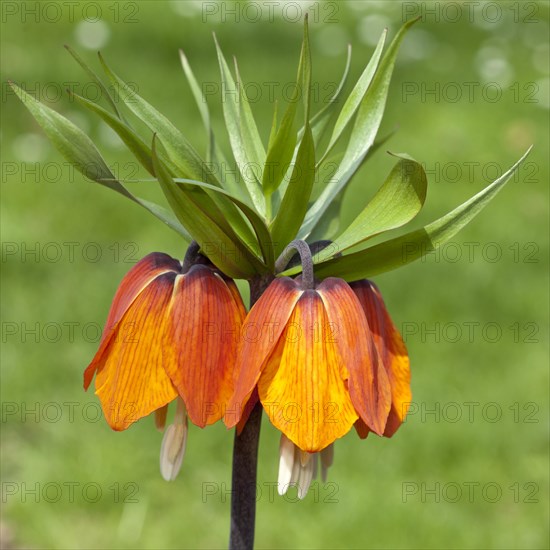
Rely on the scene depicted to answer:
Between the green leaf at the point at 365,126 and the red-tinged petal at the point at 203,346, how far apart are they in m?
0.13

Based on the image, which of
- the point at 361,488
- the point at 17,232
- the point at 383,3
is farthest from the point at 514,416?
the point at 383,3

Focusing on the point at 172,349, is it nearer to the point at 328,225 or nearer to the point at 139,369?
the point at 139,369

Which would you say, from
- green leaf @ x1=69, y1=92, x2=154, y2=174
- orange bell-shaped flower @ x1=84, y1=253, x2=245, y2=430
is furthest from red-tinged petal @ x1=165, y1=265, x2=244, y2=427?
green leaf @ x1=69, y1=92, x2=154, y2=174

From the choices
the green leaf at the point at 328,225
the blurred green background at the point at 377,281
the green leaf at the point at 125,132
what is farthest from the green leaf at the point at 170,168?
the blurred green background at the point at 377,281

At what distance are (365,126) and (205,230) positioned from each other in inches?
8.2

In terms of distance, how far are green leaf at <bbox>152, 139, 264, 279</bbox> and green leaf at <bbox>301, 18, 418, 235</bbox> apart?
0.34ft

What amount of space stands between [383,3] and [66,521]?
3.42 meters

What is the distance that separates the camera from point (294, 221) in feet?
2.58

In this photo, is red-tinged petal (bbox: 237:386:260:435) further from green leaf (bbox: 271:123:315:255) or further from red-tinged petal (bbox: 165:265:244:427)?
green leaf (bbox: 271:123:315:255)

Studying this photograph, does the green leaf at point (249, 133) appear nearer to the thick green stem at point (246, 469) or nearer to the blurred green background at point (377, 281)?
the thick green stem at point (246, 469)

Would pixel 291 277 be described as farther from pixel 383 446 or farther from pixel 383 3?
pixel 383 3

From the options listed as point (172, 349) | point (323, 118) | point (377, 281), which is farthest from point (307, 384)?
point (377, 281)

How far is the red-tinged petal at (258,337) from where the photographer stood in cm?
72

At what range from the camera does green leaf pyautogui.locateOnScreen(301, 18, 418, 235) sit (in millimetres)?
856
